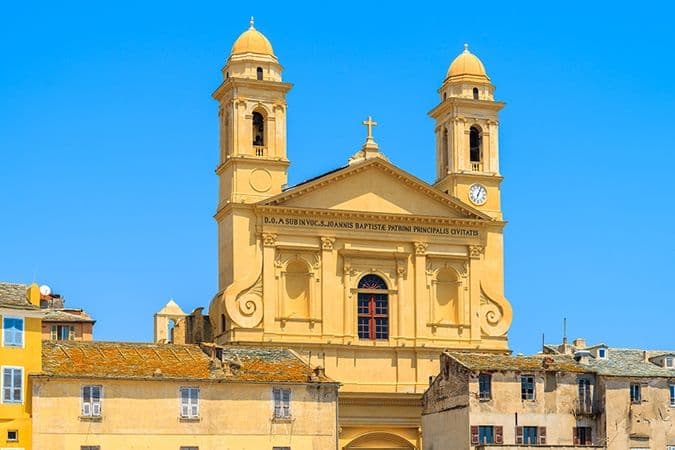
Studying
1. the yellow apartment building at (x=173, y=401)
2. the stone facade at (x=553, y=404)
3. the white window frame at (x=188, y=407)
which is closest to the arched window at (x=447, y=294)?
the stone facade at (x=553, y=404)

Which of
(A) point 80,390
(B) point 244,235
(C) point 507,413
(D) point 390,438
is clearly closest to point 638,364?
(C) point 507,413

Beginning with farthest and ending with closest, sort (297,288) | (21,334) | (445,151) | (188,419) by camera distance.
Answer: (445,151)
(297,288)
(188,419)
(21,334)

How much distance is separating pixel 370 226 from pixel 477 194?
7.86 m

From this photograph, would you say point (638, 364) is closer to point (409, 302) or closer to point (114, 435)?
point (409, 302)

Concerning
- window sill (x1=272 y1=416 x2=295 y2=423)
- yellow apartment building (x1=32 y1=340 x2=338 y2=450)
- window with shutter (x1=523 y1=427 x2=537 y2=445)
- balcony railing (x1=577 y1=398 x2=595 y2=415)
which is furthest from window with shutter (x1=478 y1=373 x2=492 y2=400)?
window sill (x1=272 y1=416 x2=295 y2=423)

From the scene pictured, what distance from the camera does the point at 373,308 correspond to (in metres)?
81.5

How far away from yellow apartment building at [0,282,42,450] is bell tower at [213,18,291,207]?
1929 centimetres

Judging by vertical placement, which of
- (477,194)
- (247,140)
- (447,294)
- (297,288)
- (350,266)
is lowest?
(447,294)

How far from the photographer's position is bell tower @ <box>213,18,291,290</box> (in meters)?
79.9

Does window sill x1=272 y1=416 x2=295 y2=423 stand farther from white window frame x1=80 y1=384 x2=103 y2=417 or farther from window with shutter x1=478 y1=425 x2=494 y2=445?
window with shutter x1=478 y1=425 x2=494 y2=445

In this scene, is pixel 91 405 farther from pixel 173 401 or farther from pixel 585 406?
pixel 585 406

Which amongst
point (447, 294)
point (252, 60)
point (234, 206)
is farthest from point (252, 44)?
point (447, 294)

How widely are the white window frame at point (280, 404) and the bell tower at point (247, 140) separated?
14.3m

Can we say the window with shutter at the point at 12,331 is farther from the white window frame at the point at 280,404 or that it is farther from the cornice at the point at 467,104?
the cornice at the point at 467,104
